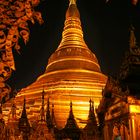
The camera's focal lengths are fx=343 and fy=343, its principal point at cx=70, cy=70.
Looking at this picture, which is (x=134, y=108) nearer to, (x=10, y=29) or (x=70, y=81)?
(x=10, y=29)

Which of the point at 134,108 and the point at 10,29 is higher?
the point at 10,29

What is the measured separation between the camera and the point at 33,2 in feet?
22.0

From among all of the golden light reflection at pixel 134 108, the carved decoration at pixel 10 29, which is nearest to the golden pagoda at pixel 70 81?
the golden light reflection at pixel 134 108

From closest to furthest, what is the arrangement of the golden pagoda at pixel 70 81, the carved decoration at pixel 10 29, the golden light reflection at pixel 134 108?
the carved decoration at pixel 10 29 < the golden light reflection at pixel 134 108 < the golden pagoda at pixel 70 81

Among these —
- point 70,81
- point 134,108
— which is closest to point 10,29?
point 134,108

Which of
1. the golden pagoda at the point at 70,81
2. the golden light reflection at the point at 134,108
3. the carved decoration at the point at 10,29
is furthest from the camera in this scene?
the golden pagoda at the point at 70,81

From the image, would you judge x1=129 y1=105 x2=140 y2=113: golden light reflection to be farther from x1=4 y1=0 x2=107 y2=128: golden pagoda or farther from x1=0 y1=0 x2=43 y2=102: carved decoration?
x1=4 y1=0 x2=107 y2=128: golden pagoda

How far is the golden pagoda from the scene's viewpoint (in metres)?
27.3

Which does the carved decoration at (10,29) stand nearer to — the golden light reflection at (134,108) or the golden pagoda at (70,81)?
the golden light reflection at (134,108)

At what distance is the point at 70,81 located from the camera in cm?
3052

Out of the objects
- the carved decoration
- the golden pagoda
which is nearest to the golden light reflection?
the carved decoration

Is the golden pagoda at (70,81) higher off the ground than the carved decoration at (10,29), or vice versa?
the golden pagoda at (70,81)

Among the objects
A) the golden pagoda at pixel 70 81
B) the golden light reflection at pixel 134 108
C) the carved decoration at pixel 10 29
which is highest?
the golden pagoda at pixel 70 81

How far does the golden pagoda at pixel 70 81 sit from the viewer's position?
27312 mm
